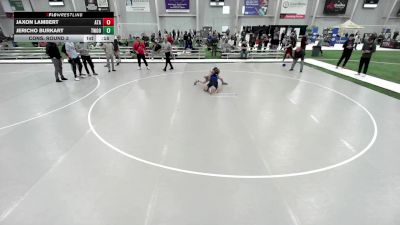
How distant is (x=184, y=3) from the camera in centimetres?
3153

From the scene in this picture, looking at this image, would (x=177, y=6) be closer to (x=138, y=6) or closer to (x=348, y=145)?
(x=138, y=6)

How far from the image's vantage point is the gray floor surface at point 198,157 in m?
4.11

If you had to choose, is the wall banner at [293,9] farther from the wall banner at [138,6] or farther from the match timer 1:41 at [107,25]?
the match timer 1:41 at [107,25]

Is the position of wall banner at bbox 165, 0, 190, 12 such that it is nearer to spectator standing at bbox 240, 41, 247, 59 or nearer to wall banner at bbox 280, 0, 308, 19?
wall banner at bbox 280, 0, 308, 19

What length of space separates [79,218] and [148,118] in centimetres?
424

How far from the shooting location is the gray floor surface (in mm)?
4109

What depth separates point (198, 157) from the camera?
566 centimetres

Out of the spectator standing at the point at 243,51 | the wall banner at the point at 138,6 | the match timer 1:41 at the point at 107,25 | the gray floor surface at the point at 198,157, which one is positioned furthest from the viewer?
the wall banner at the point at 138,6
